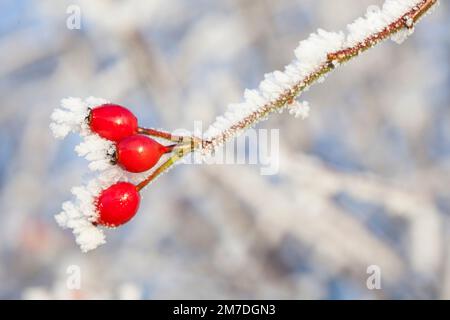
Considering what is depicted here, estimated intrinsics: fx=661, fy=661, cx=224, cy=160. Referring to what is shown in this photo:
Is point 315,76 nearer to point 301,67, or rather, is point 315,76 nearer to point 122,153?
point 301,67

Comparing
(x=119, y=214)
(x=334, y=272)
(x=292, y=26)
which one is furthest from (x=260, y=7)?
(x=119, y=214)

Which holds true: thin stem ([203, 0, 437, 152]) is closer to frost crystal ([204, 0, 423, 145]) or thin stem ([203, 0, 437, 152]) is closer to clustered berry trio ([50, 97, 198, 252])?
frost crystal ([204, 0, 423, 145])

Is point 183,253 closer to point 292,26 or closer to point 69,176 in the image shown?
point 69,176

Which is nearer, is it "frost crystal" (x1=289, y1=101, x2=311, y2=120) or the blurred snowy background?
"frost crystal" (x1=289, y1=101, x2=311, y2=120)

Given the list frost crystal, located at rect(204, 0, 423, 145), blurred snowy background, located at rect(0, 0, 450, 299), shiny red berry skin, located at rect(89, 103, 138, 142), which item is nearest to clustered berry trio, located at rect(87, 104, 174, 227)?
shiny red berry skin, located at rect(89, 103, 138, 142)
